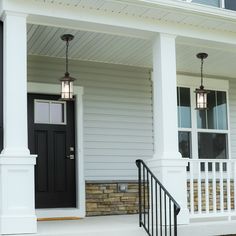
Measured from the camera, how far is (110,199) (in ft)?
25.6

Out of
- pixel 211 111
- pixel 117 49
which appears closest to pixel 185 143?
pixel 211 111

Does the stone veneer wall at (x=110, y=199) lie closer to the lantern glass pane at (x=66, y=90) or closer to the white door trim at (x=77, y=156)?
the white door trim at (x=77, y=156)

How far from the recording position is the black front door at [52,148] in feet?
24.6

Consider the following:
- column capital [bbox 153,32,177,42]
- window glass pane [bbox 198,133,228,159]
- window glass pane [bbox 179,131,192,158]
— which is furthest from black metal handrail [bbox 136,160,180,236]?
window glass pane [bbox 198,133,228,159]

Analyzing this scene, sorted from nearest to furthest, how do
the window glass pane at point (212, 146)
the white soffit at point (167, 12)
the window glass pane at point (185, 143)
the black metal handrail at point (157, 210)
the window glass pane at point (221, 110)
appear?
1. the black metal handrail at point (157, 210)
2. the white soffit at point (167, 12)
3. the window glass pane at point (185, 143)
4. the window glass pane at point (212, 146)
5. the window glass pane at point (221, 110)

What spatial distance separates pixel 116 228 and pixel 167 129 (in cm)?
146

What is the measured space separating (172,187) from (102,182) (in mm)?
2001

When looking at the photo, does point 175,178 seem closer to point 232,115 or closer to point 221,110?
point 221,110

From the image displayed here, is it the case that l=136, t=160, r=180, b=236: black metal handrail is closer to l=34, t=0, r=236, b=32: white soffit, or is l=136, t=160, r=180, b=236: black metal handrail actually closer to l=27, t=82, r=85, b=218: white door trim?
l=27, t=82, r=85, b=218: white door trim

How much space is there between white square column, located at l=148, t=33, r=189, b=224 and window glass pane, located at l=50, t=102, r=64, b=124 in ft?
6.78

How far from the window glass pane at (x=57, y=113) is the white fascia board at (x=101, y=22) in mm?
1978

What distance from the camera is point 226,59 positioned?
315 inches

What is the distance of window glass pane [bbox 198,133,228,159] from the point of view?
28.7 feet

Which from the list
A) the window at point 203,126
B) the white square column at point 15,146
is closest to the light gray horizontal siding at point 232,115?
the window at point 203,126
